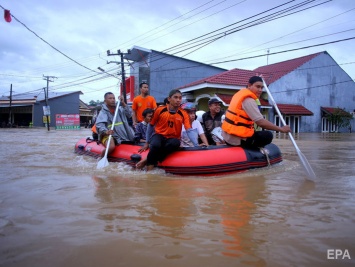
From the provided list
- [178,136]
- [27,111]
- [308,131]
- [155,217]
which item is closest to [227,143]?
[178,136]

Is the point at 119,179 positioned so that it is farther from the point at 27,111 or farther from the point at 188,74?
the point at 27,111

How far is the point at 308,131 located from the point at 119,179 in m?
21.4

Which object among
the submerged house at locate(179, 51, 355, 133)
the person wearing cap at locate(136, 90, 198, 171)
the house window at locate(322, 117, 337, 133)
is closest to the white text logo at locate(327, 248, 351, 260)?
the person wearing cap at locate(136, 90, 198, 171)

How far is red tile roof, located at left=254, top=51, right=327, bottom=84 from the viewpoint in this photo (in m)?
21.0

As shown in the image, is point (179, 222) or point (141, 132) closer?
point (179, 222)

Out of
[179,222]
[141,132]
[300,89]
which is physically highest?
[300,89]

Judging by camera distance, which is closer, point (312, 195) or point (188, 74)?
point (312, 195)

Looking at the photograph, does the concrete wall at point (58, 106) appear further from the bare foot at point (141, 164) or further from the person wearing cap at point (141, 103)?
the bare foot at point (141, 164)

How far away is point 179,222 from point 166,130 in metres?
2.58

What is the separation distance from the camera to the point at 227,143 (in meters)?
5.09

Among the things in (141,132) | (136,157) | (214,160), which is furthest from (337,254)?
(141,132)

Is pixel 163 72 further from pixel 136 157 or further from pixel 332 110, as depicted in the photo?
pixel 136 157

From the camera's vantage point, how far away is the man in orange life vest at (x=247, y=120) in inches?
179

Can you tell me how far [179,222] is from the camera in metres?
2.61
